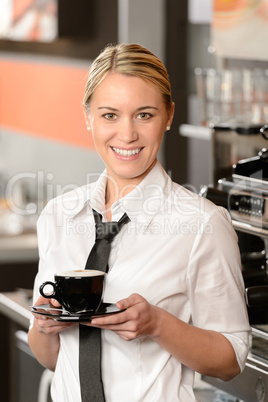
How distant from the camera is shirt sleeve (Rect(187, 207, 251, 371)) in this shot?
1.36 metres

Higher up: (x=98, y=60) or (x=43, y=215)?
(x=98, y=60)

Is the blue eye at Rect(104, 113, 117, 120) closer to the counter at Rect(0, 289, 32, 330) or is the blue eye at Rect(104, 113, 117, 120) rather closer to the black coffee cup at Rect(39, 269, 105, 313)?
the black coffee cup at Rect(39, 269, 105, 313)

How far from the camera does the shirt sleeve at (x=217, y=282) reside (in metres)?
1.36

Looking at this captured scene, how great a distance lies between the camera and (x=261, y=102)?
2.56 metres

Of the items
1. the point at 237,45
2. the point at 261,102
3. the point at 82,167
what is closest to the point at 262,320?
the point at 261,102

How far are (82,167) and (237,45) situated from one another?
6.66 ft

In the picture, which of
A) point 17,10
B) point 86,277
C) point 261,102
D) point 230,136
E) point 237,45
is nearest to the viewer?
point 86,277

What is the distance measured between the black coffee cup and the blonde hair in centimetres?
31

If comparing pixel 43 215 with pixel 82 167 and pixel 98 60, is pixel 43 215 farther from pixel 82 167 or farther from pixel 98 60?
pixel 82 167

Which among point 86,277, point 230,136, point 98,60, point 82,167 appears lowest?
point 82,167

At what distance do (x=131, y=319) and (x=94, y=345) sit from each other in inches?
5.7

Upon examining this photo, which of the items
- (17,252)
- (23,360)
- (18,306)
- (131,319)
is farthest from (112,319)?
(17,252)

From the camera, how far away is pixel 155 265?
139 cm

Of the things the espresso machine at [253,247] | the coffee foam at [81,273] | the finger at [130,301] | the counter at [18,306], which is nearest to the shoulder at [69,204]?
the coffee foam at [81,273]
